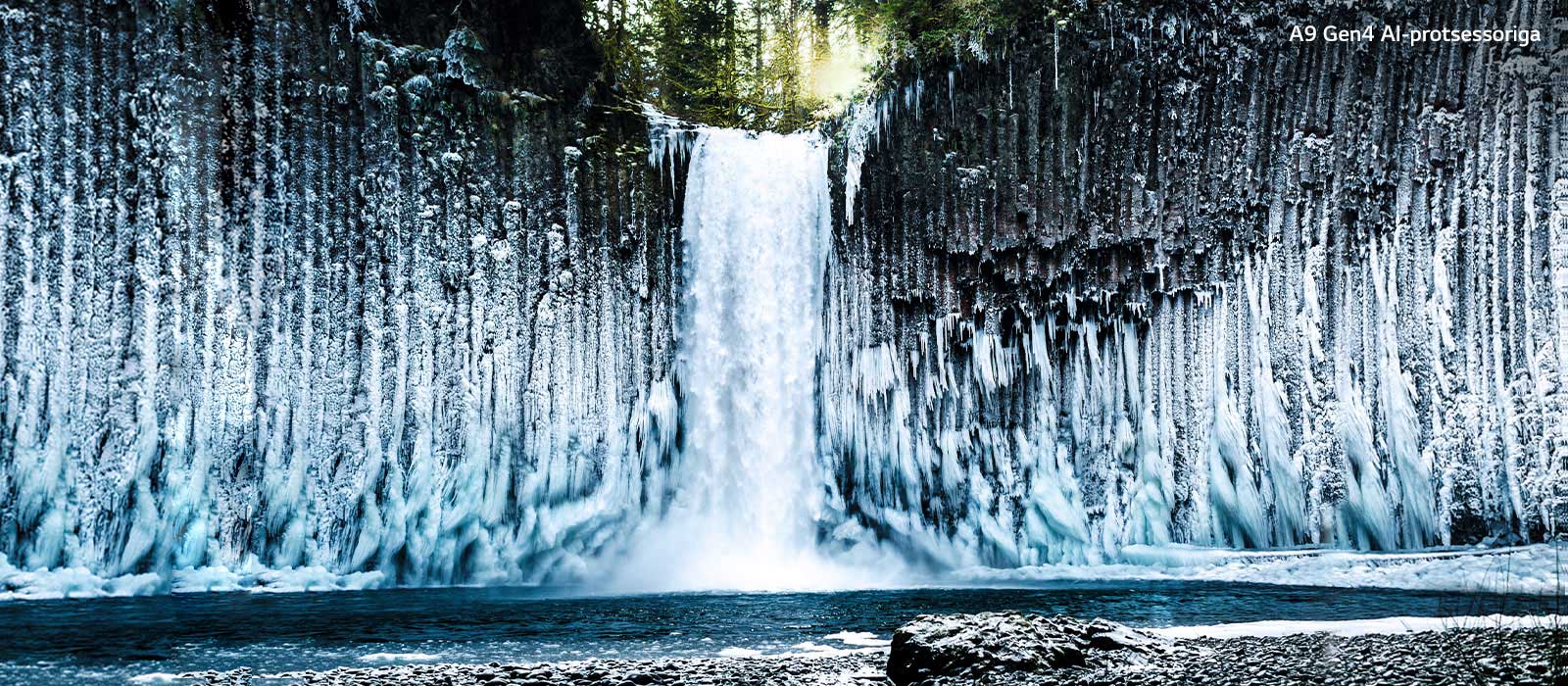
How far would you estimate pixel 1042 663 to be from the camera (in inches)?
243

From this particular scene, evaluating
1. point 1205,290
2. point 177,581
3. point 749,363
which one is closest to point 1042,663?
point 1205,290

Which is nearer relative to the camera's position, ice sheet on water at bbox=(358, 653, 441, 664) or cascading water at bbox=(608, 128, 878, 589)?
ice sheet on water at bbox=(358, 653, 441, 664)

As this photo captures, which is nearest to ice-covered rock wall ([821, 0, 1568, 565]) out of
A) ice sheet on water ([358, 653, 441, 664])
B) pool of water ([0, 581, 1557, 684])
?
pool of water ([0, 581, 1557, 684])

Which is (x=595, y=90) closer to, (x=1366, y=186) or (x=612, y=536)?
(x=612, y=536)

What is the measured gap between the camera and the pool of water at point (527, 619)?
7164mm

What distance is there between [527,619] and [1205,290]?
10.6 meters

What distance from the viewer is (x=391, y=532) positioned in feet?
46.6

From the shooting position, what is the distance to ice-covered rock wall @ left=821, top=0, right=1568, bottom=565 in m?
13.2

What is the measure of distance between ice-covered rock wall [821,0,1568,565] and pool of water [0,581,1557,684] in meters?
2.69

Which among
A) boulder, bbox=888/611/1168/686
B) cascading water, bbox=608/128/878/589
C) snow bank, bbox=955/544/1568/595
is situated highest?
cascading water, bbox=608/128/878/589

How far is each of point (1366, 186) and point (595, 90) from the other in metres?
11.5

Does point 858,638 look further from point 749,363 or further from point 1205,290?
point 1205,290

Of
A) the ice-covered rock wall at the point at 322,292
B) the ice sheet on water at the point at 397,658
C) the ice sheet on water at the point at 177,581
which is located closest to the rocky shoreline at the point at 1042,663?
the ice sheet on water at the point at 397,658

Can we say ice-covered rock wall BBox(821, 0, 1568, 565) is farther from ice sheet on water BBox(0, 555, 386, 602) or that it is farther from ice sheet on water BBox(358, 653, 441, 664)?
ice sheet on water BBox(358, 653, 441, 664)
